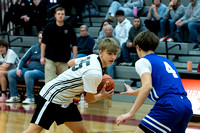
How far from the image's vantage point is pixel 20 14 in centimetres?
1172

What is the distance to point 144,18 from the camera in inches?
419

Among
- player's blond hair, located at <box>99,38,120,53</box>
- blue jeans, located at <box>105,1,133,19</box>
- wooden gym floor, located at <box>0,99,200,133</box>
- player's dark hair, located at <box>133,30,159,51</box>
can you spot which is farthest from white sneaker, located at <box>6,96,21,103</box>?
player's dark hair, located at <box>133,30,159,51</box>

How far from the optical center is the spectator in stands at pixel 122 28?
9836 millimetres

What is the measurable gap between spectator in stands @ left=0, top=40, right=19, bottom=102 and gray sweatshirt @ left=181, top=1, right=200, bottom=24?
4224 mm

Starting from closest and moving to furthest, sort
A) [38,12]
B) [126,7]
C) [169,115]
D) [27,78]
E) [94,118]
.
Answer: [169,115] < [94,118] < [27,78] < [126,7] < [38,12]

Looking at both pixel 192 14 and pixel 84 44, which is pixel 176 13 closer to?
pixel 192 14

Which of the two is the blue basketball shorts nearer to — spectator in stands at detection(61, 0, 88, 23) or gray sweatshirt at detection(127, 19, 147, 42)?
gray sweatshirt at detection(127, 19, 147, 42)

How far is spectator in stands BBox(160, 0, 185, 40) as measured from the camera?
9789 millimetres

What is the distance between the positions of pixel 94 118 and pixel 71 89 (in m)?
3.10

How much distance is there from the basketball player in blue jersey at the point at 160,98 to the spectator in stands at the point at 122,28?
20.2 ft

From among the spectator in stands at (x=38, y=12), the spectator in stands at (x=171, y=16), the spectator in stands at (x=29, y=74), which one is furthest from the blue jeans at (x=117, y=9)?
the spectator in stands at (x=29, y=74)

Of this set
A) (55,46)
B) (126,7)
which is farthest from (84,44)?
(126,7)

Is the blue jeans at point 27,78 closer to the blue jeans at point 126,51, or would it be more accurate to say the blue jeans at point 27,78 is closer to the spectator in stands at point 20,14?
the blue jeans at point 126,51

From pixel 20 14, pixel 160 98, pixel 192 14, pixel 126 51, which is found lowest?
pixel 126 51
